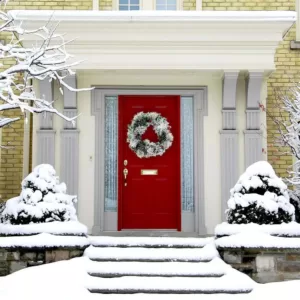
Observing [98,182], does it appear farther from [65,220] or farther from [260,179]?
[260,179]

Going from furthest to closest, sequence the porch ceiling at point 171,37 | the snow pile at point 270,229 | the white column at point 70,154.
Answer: the white column at point 70,154
the porch ceiling at point 171,37
the snow pile at point 270,229

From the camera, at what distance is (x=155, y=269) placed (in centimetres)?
603

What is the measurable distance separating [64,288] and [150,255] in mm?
1475

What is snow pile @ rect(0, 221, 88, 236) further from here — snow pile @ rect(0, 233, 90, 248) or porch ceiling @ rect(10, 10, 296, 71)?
porch ceiling @ rect(10, 10, 296, 71)

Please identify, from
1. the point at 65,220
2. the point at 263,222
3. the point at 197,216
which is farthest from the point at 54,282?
the point at 197,216

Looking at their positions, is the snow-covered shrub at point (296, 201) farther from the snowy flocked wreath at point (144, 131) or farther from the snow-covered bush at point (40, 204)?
the snow-covered bush at point (40, 204)

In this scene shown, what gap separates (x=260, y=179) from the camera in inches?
262

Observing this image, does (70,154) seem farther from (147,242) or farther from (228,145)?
(228,145)

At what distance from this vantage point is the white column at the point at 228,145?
324 inches

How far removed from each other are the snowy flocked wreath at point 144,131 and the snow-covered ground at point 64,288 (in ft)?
9.58

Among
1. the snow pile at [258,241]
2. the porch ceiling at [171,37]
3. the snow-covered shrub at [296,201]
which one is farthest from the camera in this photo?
the porch ceiling at [171,37]

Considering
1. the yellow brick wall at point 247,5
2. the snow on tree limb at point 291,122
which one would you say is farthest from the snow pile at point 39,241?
the yellow brick wall at point 247,5

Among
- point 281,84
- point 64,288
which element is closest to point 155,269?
point 64,288

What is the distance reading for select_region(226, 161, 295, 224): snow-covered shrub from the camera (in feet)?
21.1
